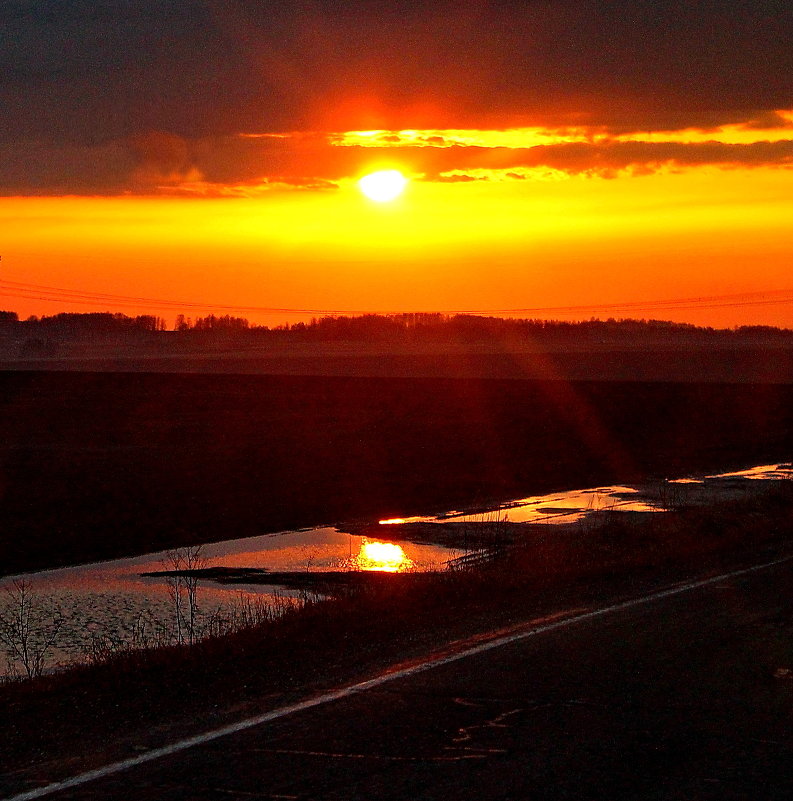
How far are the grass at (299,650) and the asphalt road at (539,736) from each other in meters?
0.66

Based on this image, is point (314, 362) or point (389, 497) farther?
point (314, 362)

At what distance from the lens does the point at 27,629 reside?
13.3 m

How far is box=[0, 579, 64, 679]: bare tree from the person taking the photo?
11.6m

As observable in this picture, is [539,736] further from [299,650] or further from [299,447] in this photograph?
[299,447]

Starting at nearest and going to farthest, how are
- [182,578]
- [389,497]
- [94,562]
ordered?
[182,578]
[94,562]
[389,497]

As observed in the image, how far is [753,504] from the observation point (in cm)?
2356

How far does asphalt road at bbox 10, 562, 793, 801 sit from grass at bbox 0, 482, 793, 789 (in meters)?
0.66

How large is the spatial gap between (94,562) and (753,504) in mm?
13214

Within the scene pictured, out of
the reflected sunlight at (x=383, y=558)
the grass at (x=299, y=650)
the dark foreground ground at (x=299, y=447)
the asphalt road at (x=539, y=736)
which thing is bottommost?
the asphalt road at (x=539, y=736)

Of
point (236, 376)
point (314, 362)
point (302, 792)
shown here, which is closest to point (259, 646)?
point (302, 792)

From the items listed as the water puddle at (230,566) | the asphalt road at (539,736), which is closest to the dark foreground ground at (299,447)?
the water puddle at (230,566)

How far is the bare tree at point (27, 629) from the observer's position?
37.9 feet

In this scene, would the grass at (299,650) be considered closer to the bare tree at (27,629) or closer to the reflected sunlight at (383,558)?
the bare tree at (27,629)

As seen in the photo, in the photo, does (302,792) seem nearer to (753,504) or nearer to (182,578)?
(182,578)
